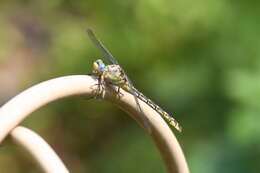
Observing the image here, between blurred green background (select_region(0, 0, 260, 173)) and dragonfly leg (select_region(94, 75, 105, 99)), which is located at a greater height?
blurred green background (select_region(0, 0, 260, 173))

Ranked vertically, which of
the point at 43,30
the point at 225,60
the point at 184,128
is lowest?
the point at 184,128

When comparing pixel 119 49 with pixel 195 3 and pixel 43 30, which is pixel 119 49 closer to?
pixel 195 3

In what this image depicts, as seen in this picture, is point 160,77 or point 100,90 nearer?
point 100,90

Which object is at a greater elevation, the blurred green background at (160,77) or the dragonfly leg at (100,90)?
the blurred green background at (160,77)

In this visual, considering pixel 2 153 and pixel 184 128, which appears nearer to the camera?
pixel 184 128

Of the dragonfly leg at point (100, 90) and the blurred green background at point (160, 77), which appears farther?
the blurred green background at point (160, 77)

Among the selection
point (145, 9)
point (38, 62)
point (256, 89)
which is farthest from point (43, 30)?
point (256, 89)

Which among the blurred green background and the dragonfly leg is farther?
the blurred green background

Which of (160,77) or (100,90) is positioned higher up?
(160,77)
